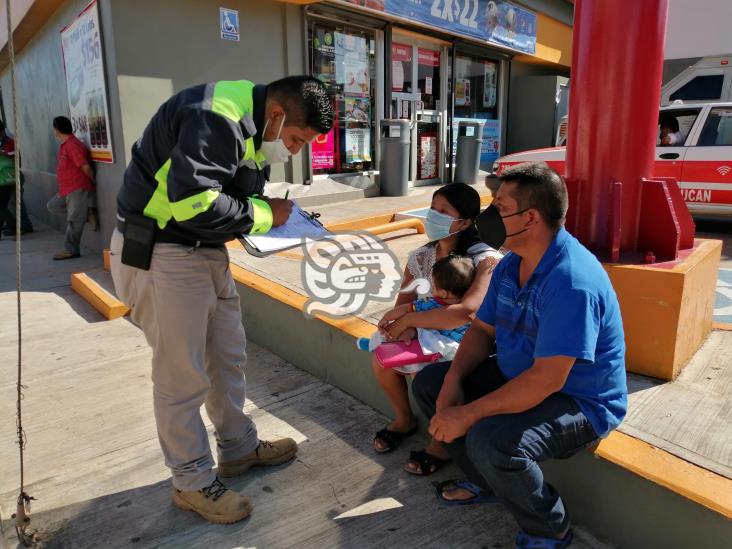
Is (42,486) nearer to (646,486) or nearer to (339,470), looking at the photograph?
A: (339,470)

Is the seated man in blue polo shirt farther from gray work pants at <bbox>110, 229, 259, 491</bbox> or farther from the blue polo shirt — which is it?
gray work pants at <bbox>110, 229, 259, 491</bbox>

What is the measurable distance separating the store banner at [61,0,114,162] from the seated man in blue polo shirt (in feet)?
18.2

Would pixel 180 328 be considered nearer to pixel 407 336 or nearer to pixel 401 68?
pixel 407 336

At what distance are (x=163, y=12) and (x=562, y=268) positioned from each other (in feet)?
19.2

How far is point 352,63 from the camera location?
8570mm

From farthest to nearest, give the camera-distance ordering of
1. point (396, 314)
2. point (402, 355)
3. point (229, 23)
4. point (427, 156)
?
1. point (427, 156)
2. point (229, 23)
3. point (396, 314)
4. point (402, 355)

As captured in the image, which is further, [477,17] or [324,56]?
[477,17]

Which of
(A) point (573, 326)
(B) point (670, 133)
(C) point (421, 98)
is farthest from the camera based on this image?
(C) point (421, 98)

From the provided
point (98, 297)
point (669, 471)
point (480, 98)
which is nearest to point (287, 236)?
point (669, 471)

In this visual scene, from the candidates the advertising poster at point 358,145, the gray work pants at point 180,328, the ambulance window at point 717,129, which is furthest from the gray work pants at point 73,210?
the ambulance window at point 717,129

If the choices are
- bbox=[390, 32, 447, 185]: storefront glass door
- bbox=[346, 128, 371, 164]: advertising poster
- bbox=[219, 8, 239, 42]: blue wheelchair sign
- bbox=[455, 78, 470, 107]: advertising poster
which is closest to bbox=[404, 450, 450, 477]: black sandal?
bbox=[219, 8, 239, 42]: blue wheelchair sign

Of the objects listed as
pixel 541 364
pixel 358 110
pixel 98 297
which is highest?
pixel 358 110

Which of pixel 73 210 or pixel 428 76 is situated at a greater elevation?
pixel 428 76

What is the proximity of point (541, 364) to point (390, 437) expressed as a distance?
3.71 feet
